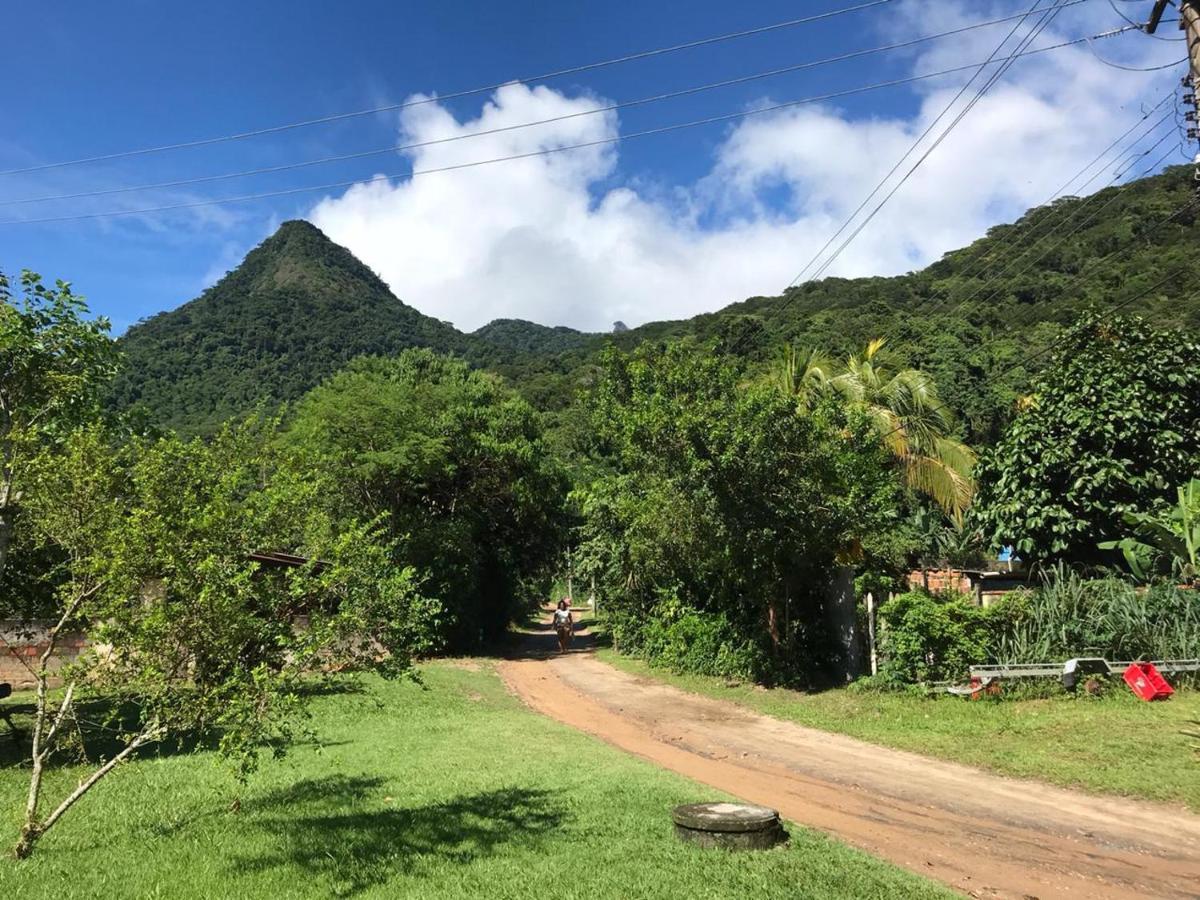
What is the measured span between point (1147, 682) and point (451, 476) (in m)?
18.2

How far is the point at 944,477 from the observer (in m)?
19.9

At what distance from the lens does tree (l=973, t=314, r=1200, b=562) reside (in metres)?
13.7

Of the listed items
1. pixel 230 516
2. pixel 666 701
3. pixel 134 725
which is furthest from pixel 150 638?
pixel 666 701

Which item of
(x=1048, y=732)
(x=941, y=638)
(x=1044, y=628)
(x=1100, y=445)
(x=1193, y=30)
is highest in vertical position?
(x=1193, y=30)

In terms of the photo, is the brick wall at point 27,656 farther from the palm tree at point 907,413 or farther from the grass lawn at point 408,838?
the palm tree at point 907,413

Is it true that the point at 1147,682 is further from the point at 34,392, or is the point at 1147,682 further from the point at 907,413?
the point at 34,392

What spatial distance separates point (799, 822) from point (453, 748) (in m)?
4.84

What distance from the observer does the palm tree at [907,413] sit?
61.4ft

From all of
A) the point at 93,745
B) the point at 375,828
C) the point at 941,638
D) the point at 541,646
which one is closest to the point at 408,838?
the point at 375,828

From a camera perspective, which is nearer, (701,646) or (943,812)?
(943,812)

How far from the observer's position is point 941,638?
487 inches

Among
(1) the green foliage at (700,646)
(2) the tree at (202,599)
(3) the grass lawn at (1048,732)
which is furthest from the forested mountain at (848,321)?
(2) the tree at (202,599)

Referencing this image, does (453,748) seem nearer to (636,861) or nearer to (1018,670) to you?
(636,861)

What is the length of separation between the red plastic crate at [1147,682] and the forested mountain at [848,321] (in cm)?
607
